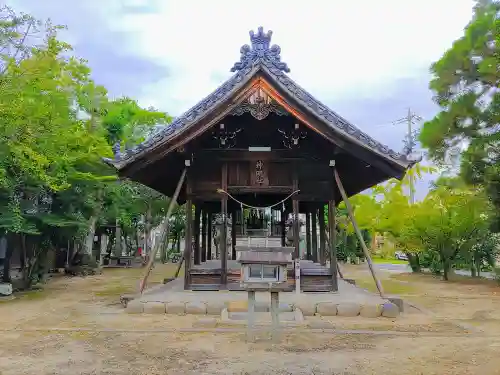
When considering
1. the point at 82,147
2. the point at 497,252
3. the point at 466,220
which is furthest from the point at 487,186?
the point at 82,147

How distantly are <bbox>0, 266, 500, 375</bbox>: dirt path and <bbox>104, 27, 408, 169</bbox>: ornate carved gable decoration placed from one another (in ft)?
12.5

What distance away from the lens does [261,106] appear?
31.2 feet

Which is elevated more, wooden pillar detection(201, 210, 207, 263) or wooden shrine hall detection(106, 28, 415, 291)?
wooden shrine hall detection(106, 28, 415, 291)

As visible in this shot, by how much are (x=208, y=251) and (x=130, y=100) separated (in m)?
14.9

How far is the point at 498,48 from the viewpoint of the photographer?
1489 cm

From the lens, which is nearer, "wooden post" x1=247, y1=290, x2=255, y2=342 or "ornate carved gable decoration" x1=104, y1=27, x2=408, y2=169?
"wooden post" x1=247, y1=290, x2=255, y2=342

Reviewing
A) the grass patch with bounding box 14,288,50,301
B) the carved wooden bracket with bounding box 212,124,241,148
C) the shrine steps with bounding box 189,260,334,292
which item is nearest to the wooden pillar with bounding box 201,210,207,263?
the shrine steps with bounding box 189,260,334,292

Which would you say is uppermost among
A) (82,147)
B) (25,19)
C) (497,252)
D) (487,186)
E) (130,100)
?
(130,100)

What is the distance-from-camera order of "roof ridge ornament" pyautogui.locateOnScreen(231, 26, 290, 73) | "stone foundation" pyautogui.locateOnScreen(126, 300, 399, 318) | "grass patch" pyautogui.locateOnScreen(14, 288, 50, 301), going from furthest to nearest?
"grass patch" pyautogui.locateOnScreen(14, 288, 50, 301), "roof ridge ornament" pyautogui.locateOnScreen(231, 26, 290, 73), "stone foundation" pyautogui.locateOnScreen(126, 300, 399, 318)

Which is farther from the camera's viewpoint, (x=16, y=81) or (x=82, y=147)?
(x=82, y=147)

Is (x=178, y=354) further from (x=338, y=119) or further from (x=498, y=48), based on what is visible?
(x=498, y=48)

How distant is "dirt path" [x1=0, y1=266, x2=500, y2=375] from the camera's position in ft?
17.3

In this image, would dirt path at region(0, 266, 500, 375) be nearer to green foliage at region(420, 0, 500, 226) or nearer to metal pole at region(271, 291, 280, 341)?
metal pole at region(271, 291, 280, 341)

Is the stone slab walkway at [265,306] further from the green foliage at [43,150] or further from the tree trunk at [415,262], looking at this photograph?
the tree trunk at [415,262]
